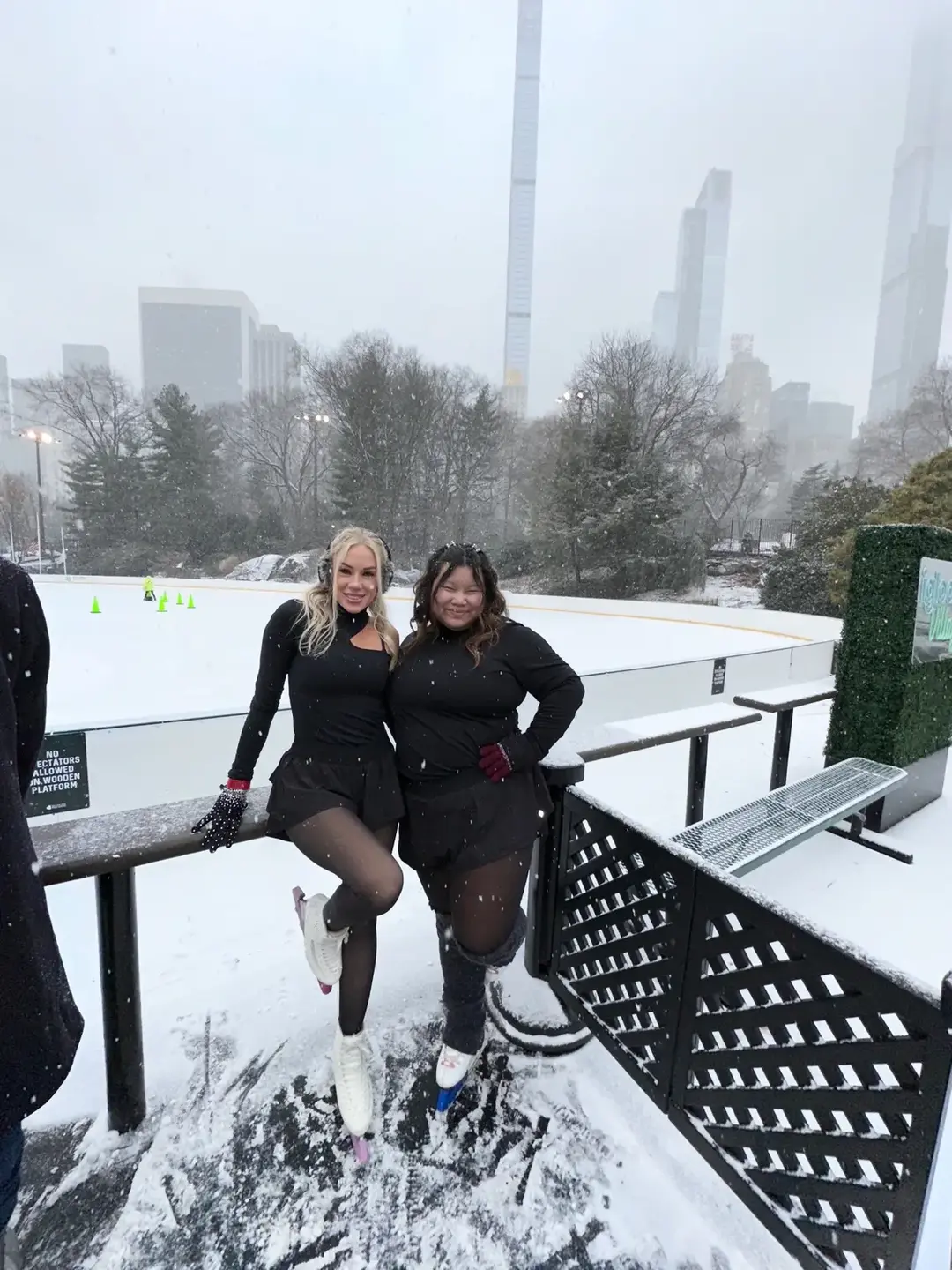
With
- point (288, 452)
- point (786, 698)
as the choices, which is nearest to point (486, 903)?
point (786, 698)

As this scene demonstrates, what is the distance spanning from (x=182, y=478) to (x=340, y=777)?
3785cm

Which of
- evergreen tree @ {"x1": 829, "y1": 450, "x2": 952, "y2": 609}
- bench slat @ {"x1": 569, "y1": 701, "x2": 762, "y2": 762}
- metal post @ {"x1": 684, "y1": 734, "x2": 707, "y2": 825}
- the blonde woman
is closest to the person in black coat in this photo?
the blonde woman

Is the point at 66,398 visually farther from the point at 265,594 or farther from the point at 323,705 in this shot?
the point at 323,705

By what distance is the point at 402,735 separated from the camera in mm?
1711

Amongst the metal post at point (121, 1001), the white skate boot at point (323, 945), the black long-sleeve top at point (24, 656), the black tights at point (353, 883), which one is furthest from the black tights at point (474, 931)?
the black long-sleeve top at point (24, 656)

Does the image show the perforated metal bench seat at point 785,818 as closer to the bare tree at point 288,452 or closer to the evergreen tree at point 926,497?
the evergreen tree at point 926,497

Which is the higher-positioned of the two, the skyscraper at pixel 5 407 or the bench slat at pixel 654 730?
the skyscraper at pixel 5 407

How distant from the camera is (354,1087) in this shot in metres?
1.62

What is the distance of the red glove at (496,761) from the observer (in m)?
1.65

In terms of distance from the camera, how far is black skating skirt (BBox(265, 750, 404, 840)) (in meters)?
1.60

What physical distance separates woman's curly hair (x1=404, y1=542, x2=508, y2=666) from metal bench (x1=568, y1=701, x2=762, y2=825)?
662 mm

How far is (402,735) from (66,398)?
4443 centimetres

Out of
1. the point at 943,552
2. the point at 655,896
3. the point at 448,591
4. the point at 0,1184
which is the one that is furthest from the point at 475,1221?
the point at 943,552

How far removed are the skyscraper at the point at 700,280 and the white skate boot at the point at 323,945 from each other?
10967 centimetres
